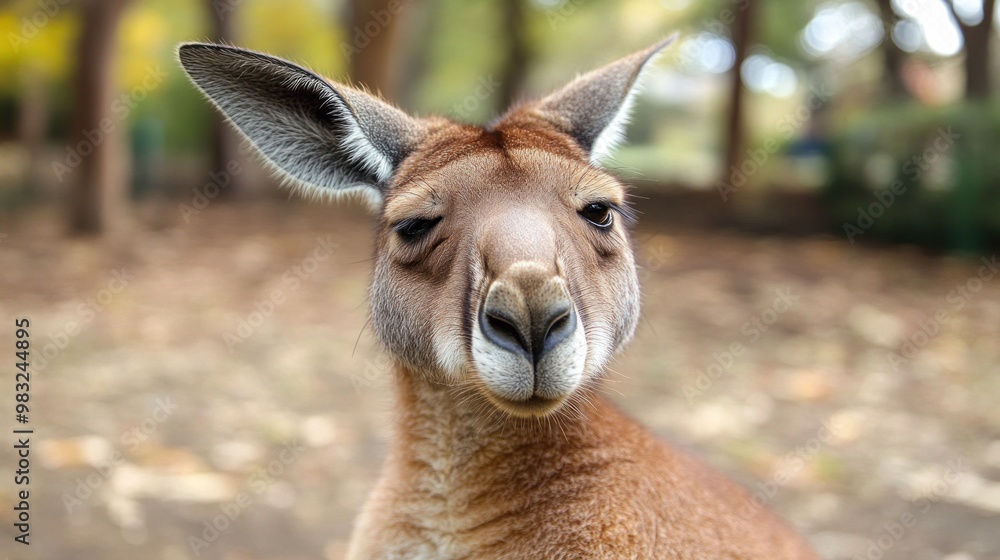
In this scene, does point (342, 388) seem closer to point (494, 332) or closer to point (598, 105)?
point (598, 105)

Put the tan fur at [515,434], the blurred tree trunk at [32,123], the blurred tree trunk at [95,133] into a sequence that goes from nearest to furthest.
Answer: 1. the tan fur at [515,434]
2. the blurred tree trunk at [95,133]
3. the blurred tree trunk at [32,123]

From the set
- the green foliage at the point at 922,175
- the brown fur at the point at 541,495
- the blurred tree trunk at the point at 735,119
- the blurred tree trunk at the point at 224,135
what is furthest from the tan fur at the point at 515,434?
the blurred tree trunk at the point at 735,119

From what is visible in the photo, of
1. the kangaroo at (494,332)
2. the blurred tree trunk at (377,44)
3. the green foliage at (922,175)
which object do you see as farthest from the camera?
the blurred tree trunk at (377,44)

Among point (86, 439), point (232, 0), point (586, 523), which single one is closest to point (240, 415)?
point (86, 439)

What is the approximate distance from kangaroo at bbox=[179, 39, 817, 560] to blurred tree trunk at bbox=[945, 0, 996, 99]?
46.9 ft

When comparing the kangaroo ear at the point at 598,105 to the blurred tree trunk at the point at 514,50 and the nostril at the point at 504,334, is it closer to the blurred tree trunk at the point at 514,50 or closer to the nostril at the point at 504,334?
the nostril at the point at 504,334

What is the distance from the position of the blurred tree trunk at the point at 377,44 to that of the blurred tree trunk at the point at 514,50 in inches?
294

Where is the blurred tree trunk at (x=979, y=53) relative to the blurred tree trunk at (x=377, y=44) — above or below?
below

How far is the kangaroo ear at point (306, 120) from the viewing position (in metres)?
3.15

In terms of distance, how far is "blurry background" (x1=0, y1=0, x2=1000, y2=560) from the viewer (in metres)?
6.15

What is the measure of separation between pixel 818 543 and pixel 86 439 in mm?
5607

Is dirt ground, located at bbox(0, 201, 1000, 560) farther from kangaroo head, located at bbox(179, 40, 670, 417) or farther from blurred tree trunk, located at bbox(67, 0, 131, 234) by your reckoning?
kangaroo head, located at bbox(179, 40, 670, 417)

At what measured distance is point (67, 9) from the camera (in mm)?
13438

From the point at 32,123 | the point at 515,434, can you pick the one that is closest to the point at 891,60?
the point at 32,123
